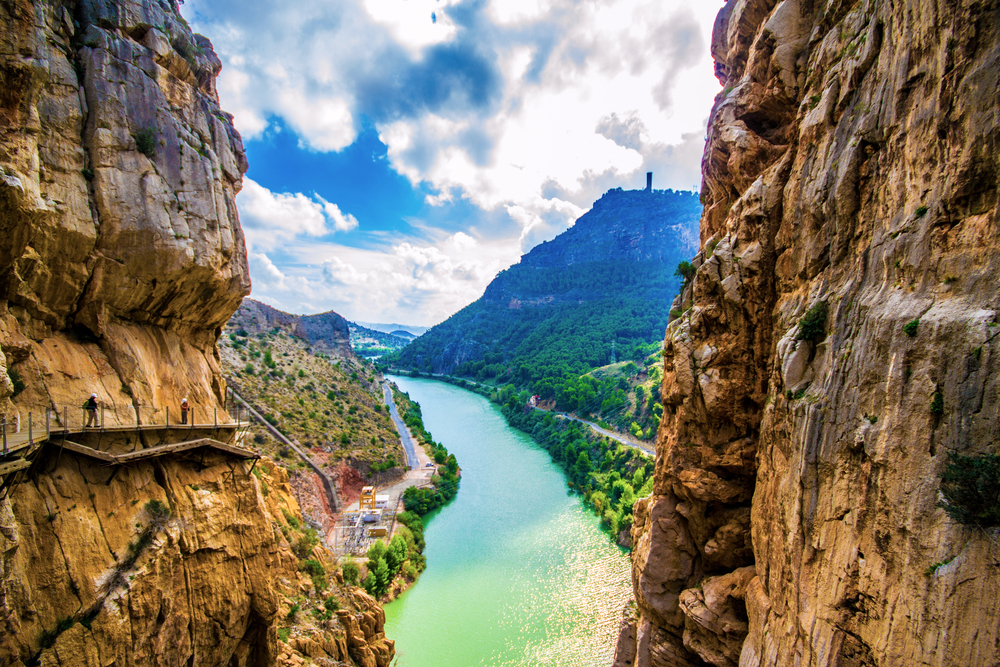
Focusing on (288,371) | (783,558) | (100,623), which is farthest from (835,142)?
(288,371)

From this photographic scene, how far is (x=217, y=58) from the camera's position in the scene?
14.0 metres

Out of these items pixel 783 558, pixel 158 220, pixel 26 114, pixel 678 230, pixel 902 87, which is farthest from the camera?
pixel 678 230

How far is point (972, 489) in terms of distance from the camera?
5555 millimetres

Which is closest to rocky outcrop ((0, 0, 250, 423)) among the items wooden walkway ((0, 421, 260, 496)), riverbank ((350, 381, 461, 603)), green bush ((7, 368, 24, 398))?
green bush ((7, 368, 24, 398))

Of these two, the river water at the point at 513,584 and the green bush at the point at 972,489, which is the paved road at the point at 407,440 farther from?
the green bush at the point at 972,489

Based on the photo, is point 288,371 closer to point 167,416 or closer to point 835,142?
point 167,416

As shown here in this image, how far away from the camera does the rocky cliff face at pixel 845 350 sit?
6094mm

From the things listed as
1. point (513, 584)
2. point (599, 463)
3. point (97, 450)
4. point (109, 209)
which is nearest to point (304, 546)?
point (97, 450)

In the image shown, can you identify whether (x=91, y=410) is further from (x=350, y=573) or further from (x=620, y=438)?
(x=620, y=438)

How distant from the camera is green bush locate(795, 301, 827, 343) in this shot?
27.6 feet

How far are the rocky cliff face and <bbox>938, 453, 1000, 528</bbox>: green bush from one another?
18 cm

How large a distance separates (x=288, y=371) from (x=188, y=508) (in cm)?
3925

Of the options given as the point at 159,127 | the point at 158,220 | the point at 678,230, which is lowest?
the point at 158,220

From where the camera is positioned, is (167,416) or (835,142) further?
(167,416)
